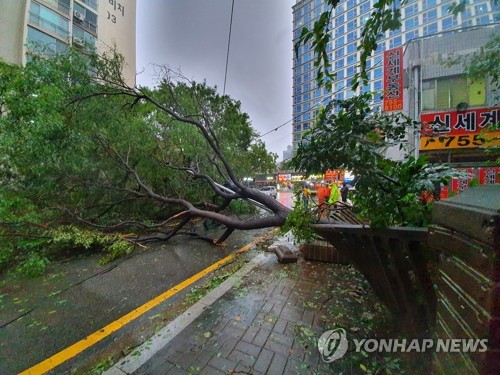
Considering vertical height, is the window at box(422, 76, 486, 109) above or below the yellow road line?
above

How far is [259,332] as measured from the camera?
266 cm

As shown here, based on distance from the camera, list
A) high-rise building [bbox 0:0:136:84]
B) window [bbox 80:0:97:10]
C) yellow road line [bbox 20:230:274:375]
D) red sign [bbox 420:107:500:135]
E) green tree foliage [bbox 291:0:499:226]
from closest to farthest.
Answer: green tree foliage [bbox 291:0:499:226], yellow road line [bbox 20:230:274:375], red sign [bbox 420:107:500:135], high-rise building [bbox 0:0:136:84], window [bbox 80:0:97:10]

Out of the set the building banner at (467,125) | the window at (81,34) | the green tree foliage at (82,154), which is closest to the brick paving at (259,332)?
the green tree foliage at (82,154)

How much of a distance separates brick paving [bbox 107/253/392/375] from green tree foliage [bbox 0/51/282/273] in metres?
2.43

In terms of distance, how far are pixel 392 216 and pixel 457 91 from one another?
31.3ft

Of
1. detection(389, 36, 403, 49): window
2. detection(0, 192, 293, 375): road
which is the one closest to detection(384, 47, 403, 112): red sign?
detection(0, 192, 293, 375): road

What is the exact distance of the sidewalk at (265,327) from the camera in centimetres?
218

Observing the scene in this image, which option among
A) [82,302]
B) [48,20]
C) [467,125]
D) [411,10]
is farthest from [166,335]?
[48,20]

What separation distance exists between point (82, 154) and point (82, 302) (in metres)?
4.25

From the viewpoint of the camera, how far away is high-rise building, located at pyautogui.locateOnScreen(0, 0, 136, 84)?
660 inches

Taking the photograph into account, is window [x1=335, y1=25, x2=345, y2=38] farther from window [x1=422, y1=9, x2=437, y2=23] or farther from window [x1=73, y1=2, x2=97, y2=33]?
window [x1=422, y1=9, x2=437, y2=23]

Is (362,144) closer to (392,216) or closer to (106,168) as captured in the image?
(392,216)

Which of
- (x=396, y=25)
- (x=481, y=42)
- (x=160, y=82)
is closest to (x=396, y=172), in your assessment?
(x=396, y=25)

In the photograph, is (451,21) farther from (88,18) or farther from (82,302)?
(88,18)
